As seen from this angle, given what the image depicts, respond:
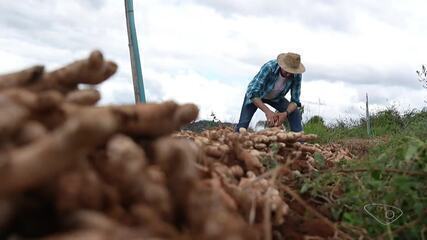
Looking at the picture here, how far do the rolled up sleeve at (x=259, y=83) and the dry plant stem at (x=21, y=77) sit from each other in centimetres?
434

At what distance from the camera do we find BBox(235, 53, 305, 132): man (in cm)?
578

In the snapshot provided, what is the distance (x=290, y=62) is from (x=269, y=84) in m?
0.28

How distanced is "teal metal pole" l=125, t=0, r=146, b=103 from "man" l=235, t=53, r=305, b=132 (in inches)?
49.0

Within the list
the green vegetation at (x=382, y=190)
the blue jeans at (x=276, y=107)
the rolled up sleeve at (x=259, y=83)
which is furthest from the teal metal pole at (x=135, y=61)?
the green vegetation at (x=382, y=190)

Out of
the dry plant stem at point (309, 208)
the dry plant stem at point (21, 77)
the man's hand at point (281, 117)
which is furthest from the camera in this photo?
the man's hand at point (281, 117)

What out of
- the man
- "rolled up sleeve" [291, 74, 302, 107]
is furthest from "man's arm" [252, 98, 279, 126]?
"rolled up sleeve" [291, 74, 302, 107]

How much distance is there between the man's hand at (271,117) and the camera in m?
5.68

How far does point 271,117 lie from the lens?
18.8 ft

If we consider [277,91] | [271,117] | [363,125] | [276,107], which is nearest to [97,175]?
[271,117]

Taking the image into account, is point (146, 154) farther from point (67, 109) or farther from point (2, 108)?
point (2, 108)

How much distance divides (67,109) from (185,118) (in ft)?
1.19

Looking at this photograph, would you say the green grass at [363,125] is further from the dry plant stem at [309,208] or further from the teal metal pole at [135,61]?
the dry plant stem at [309,208]

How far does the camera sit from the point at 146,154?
133 cm

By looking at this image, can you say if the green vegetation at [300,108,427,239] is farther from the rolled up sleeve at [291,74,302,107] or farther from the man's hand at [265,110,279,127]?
the rolled up sleeve at [291,74,302,107]
